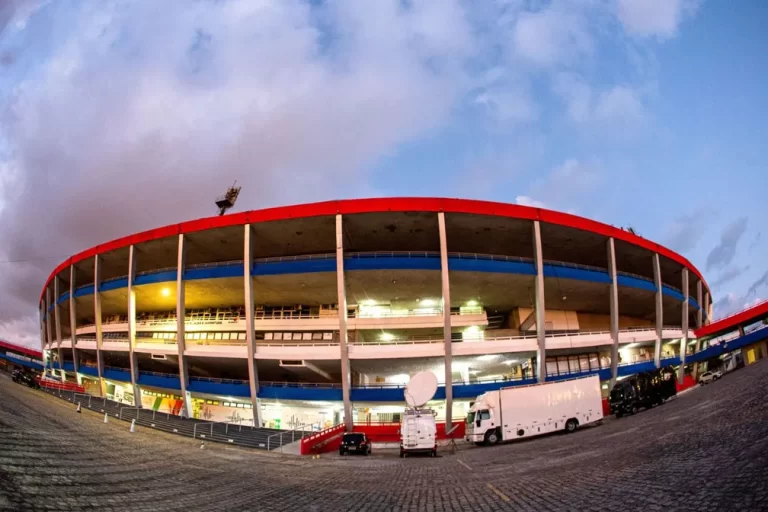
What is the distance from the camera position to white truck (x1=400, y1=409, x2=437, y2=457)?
1606 centimetres

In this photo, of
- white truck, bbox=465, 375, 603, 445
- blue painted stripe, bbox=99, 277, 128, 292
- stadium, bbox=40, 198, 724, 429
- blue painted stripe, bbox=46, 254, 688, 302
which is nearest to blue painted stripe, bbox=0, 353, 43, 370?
stadium, bbox=40, 198, 724, 429

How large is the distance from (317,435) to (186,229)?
18381mm

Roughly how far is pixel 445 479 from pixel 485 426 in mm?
9954

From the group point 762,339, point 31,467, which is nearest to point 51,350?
point 31,467

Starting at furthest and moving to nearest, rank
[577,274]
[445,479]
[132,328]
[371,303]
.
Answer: [132,328] → [371,303] → [577,274] → [445,479]

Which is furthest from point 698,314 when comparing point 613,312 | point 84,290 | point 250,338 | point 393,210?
point 84,290

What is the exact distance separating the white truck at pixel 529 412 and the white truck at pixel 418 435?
336cm

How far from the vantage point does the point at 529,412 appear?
1789 cm

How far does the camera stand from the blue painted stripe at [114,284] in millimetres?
30453

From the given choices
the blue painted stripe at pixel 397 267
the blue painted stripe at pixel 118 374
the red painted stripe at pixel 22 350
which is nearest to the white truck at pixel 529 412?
the blue painted stripe at pixel 397 267

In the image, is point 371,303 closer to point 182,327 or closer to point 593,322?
point 182,327

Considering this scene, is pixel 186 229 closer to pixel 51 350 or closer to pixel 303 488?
pixel 303 488

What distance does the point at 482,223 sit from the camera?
24859 mm

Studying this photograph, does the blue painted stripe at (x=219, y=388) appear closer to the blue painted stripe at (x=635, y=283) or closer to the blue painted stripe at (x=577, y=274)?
the blue painted stripe at (x=577, y=274)
